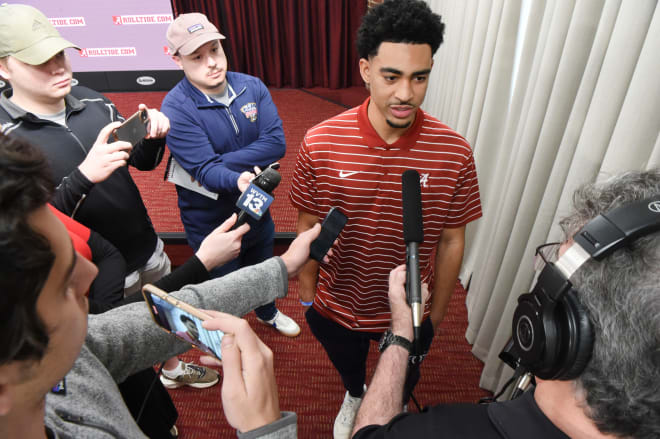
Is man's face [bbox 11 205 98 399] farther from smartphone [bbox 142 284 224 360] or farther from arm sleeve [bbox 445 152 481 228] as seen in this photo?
arm sleeve [bbox 445 152 481 228]

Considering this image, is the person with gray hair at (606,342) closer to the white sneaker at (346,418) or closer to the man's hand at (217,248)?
the man's hand at (217,248)

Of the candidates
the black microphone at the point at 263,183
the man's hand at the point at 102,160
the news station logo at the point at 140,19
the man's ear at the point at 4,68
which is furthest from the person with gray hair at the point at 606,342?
the news station logo at the point at 140,19

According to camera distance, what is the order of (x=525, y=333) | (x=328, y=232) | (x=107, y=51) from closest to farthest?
(x=525, y=333) → (x=328, y=232) → (x=107, y=51)

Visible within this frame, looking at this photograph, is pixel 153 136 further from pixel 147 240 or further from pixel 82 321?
pixel 82 321

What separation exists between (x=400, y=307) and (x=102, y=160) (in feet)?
3.41

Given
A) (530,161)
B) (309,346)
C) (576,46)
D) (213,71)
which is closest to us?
(576,46)

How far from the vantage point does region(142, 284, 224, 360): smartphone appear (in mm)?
710

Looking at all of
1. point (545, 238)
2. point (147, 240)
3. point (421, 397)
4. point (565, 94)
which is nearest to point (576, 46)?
point (565, 94)

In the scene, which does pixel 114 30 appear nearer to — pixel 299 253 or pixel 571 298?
pixel 299 253

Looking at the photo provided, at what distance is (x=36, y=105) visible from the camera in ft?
4.27

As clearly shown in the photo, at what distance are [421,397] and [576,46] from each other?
1.55 meters

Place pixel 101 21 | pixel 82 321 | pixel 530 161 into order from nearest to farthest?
pixel 82 321 → pixel 530 161 → pixel 101 21

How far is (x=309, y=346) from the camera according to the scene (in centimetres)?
204

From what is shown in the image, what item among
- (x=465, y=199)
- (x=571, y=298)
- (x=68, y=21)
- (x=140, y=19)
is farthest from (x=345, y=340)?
(x=68, y=21)
